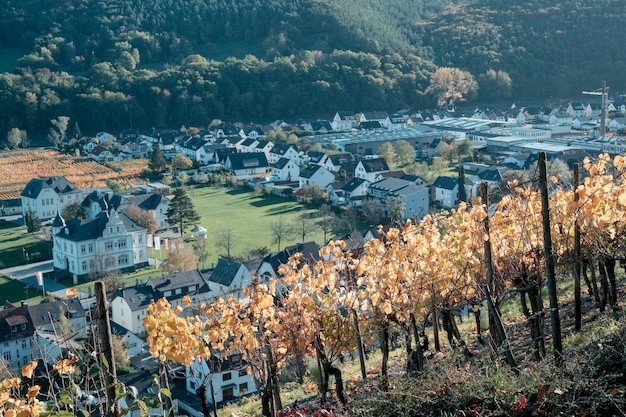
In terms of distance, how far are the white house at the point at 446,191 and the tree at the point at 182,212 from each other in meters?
10.3

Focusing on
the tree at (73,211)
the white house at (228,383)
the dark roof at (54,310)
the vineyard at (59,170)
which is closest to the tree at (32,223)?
the tree at (73,211)

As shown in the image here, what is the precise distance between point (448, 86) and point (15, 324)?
52.2m

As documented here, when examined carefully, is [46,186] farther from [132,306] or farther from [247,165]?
[132,306]

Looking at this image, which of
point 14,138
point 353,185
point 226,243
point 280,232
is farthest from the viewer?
point 14,138

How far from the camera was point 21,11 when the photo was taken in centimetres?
8319

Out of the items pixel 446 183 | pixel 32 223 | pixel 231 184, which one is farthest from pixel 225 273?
pixel 231 184

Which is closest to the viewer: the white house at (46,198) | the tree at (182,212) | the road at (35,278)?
the road at (35,278)

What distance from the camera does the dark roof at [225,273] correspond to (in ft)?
67.3

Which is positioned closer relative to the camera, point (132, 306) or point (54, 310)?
point (54, 310)

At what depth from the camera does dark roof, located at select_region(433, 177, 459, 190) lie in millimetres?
30672

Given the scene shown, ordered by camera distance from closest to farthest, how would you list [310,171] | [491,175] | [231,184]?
[491,175] → [310,171] → [231,184]

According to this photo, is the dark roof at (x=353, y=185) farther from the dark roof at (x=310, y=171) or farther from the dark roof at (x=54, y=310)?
the dark roof at (x=54, y=310)

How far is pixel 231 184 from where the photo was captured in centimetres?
3891

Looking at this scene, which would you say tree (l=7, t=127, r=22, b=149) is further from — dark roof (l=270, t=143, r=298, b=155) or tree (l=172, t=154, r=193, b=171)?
dark roof (l=270, t=143, r=298, b=155)
